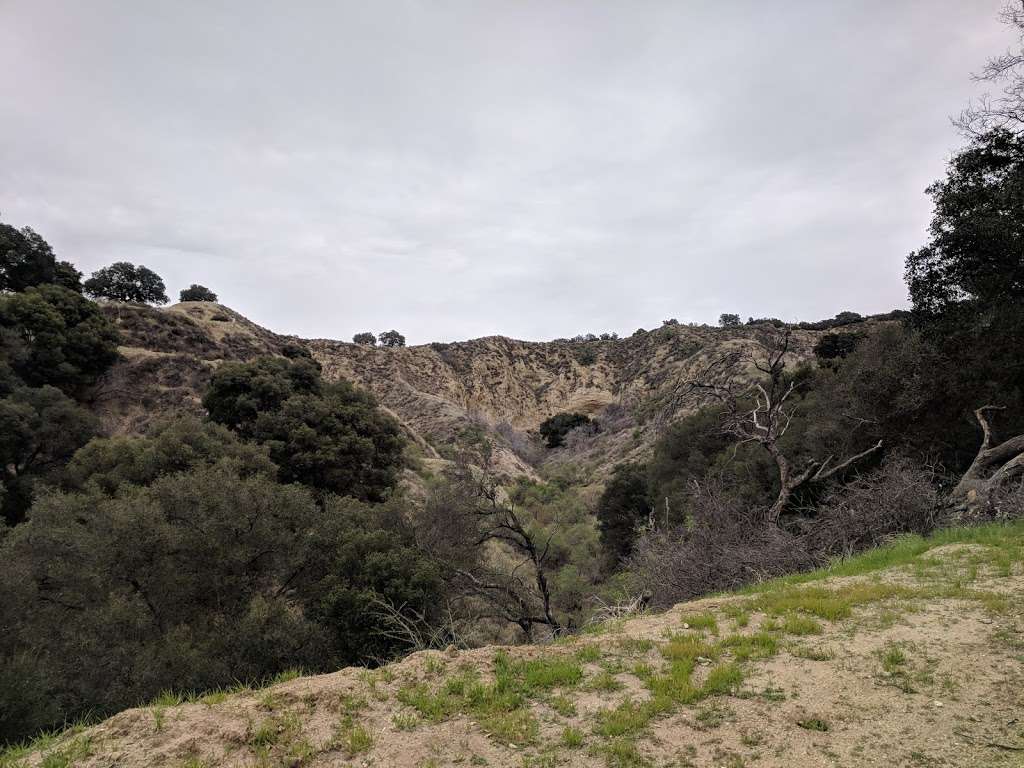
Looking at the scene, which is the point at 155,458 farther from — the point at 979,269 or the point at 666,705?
the point at 979,269

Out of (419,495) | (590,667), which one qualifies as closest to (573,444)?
(419,495)

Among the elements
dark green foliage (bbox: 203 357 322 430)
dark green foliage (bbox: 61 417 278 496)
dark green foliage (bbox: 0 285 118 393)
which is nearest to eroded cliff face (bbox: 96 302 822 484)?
dark green foliage (bbox: 0 285 118 393)

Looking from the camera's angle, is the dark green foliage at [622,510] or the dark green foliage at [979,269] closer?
the dark green foliage at [979,269]

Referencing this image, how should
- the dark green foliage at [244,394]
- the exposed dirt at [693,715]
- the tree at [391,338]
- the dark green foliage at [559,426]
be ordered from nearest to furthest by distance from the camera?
the exposed dirt at [693,715] → the dark green foliage at [244,394] → the dark green foliage at [559,426] → the tree at [391,338]

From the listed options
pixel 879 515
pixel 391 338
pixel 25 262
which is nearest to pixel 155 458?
pixel 879 515

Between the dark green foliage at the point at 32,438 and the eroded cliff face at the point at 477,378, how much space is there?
458cm

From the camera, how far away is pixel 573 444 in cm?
4934

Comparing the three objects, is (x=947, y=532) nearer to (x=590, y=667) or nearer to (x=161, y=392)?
(x=590, y=667)

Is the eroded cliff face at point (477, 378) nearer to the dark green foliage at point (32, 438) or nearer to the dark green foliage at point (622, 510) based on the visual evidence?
the dark green foliage at point (622, 510)

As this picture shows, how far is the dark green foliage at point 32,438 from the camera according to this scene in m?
19.6

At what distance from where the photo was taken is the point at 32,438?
69.8 ft

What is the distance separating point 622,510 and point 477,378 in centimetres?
3726

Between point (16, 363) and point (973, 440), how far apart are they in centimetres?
3935

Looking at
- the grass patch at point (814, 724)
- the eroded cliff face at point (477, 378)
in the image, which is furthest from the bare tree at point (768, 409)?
the grass patch at point (814, 724)
